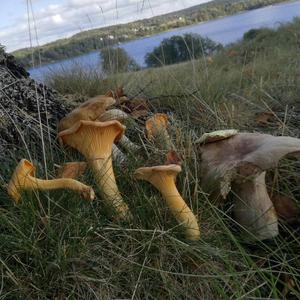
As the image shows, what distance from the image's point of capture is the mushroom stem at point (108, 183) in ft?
5.91

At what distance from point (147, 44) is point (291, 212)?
13825 mm

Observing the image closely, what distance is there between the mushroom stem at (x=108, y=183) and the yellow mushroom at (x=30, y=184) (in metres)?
0.14

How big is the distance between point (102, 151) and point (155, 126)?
0.49 meters

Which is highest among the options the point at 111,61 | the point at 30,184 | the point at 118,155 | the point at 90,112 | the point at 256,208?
the point at 90,112

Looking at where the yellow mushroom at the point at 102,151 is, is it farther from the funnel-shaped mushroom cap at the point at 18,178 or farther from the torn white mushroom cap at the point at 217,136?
the torn white mushroom cap at the point at 217,136

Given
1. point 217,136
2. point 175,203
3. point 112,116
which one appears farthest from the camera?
point 112,116

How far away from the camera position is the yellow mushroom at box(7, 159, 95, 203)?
5.46 ft

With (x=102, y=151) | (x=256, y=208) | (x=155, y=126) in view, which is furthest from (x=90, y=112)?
(x=256, y=208)

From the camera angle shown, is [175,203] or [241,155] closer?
[175,203]

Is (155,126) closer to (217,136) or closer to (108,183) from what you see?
(217,136)

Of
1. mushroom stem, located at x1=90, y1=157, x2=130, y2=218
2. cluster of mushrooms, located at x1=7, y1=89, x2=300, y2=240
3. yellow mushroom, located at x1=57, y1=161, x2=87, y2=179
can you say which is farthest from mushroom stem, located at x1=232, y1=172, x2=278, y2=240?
yellow mushroom, located at x1=57, y1=161, x2=87, y2=179

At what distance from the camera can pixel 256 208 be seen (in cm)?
188

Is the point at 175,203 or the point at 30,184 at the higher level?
the point at 30,184

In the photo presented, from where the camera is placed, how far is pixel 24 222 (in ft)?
5.48
